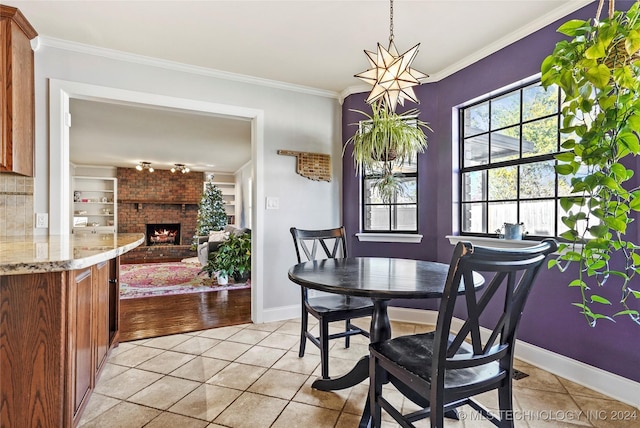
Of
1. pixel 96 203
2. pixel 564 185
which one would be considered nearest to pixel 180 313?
pixel 564 185

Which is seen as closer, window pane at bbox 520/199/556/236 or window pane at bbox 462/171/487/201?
window pane at bbox 520/199/556/236

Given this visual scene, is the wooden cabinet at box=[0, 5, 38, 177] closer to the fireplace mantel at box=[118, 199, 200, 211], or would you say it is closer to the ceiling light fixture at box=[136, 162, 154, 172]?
the ceiling light fixture at box=[136, 162, 154, 172]

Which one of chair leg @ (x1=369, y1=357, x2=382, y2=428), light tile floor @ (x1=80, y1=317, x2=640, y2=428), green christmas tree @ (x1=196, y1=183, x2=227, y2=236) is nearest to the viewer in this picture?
chair leg @ (x1=369, y1=357, x2=382, y2=428)

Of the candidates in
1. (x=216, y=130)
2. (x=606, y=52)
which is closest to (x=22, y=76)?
(x=216, y=130)

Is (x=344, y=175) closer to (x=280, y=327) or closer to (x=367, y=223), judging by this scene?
(x=367, y=223)

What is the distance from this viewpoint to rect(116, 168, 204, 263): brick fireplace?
8125mm

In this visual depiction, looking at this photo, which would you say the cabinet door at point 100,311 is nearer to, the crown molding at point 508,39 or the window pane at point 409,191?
the window pane at point 409,191

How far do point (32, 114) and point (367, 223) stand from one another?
296cm

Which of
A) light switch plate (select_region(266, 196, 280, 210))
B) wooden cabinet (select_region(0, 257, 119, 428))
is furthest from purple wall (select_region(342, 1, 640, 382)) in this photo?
wooden cabinet (select_region(0, 257, 119, 428))

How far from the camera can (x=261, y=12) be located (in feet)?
6.90

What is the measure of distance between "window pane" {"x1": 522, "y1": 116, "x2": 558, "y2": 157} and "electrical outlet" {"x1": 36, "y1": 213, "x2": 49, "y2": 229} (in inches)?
143

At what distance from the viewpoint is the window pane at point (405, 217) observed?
10.5ft

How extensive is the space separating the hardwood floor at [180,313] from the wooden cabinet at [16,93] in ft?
5.11

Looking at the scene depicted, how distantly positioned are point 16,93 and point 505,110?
3.56m
